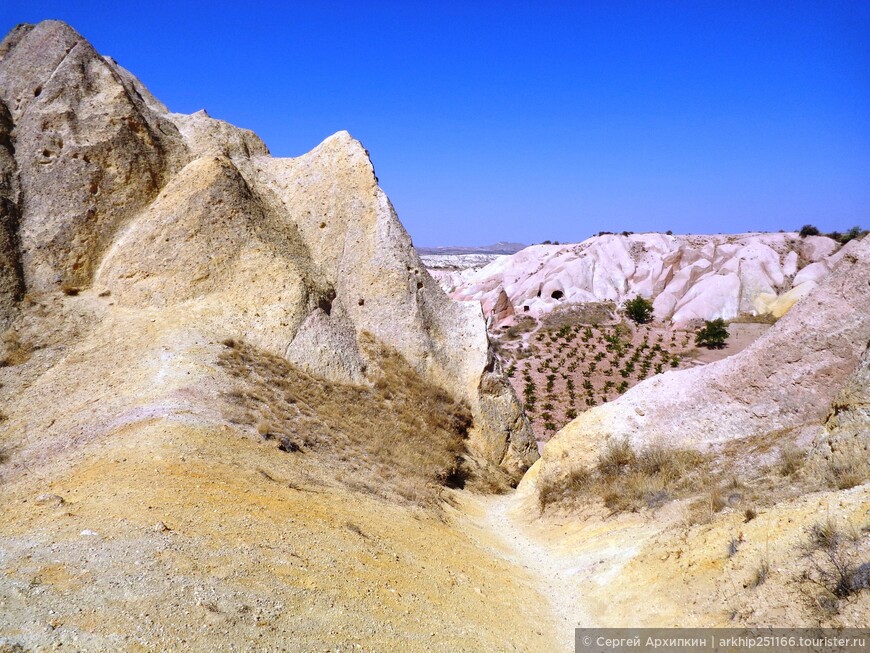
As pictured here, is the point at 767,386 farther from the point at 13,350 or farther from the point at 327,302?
the point at 13,350

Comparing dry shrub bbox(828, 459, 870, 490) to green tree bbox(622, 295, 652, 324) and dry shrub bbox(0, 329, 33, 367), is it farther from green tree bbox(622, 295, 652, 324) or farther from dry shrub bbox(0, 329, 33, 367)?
green tree bbox(622, 295, 652, 324)

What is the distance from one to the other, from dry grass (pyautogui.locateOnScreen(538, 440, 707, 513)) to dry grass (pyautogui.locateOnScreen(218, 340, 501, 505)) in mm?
2489

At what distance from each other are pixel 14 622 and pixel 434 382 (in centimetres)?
1185

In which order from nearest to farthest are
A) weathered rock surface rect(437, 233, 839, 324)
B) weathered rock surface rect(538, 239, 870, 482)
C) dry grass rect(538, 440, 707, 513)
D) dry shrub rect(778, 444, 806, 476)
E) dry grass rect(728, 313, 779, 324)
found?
dry shrub rect(778, 444, 806, 476)
dry grass rect(538, 440, 707, 513)
weathered rock surface rect(538, 239, 870, 482)
dry grass rect(728, 313, 779, 324)
weathered rock surface rect(437, 233, 839, 324)

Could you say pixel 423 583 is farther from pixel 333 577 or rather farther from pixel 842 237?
pixel 842 237

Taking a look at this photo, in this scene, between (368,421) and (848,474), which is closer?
(848,474)

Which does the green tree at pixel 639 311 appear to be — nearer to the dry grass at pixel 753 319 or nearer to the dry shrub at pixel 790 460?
the dry grass at pixel 753 319

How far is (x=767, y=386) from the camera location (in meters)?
10.3

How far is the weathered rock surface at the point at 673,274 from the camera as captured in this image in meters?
45.4

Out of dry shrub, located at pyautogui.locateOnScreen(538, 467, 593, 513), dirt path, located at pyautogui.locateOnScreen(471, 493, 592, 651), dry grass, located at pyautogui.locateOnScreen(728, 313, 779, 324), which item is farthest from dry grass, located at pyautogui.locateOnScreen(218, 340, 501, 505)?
dry grass, located at pyautogui.locateOnScreen(728, 313, 779, 324)

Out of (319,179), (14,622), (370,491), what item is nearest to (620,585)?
(370,491)

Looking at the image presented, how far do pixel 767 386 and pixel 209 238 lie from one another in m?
13.2

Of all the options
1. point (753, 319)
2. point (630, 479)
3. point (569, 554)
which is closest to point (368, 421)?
point (569, 554)

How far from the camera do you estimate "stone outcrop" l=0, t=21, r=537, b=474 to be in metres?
13.9
